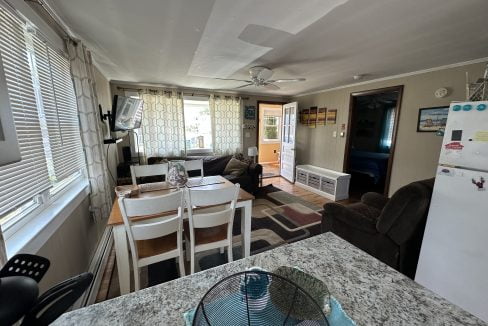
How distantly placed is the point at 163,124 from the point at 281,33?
10.5ft

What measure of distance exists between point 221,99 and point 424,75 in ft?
11.8

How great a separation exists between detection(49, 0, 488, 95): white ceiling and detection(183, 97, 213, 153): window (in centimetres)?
164

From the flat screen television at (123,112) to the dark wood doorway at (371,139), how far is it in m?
3.84

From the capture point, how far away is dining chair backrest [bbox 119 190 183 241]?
1.27 metres

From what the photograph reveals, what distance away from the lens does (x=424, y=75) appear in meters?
2.83

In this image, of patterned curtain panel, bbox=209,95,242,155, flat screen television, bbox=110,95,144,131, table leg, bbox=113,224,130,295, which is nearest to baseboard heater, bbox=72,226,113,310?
table leg, bbox=113,224,130,295

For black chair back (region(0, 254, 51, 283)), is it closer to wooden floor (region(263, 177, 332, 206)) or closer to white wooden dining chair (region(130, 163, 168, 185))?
white wooden dining chair (region(130, 163, 168, 185))

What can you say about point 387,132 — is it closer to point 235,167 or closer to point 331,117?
point 331,117

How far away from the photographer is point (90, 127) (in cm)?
198

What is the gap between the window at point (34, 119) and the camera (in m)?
1.06

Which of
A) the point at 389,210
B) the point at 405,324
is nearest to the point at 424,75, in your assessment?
the point at 389,210

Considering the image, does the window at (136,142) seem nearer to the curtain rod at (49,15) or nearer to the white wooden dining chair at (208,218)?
the curtain rod at (49,15)

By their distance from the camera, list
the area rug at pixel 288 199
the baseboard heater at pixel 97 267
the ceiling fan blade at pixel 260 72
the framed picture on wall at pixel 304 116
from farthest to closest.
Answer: the framed picture on wall at pixel 304 116 < the area rug at pixel 288 199 < the ceiling fan blade at pixel 260 72 < the baseboard heater at pixel 97 267

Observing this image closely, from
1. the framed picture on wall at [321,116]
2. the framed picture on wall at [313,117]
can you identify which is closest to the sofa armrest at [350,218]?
the framed picture on wall at [321,116]
